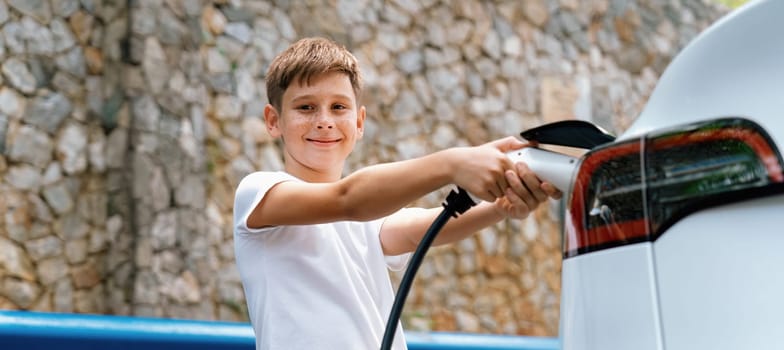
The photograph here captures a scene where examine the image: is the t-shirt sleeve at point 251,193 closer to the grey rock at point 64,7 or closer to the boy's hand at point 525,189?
the boy's hand at point 525,189

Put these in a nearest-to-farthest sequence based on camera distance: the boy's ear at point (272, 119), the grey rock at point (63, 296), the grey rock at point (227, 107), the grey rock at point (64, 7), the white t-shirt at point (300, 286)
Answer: the white t-shirt at point (300, 286) < the boy's ear at point (272, 119) < the grey rock at point (63, 296) < the grey rock at point (64, 7) < the grey rock at point (227, 107)

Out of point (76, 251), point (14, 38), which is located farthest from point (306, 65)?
point (76, 251)

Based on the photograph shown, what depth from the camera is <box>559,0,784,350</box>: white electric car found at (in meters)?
0.95

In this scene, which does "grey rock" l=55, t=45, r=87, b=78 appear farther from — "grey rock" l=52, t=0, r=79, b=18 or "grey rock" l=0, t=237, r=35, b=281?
"grey rock" l=0, t=237, r=35, b=281

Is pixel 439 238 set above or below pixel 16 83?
below

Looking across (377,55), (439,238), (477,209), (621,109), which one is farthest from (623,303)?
(621,109)

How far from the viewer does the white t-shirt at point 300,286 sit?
163 centimetres

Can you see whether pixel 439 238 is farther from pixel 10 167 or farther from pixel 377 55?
pixel 377 55

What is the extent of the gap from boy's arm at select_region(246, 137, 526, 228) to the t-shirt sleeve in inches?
0.4

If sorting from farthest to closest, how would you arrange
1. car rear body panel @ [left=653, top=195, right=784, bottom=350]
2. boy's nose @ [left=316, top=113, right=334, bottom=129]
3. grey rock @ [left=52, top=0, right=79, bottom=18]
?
1. grey rock @ [left=52, top=0, right=79, bottom=18]
2. boy's nose @ [left=316, top=113, right=334, bottom=129]
3. car rear body panel @ [left=653, top=195, right=784, bottom=350]

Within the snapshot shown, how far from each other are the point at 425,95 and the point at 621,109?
2377mm

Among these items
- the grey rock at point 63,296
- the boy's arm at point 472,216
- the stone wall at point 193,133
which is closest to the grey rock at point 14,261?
the stone wall at point 193,133

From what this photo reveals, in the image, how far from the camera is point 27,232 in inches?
220

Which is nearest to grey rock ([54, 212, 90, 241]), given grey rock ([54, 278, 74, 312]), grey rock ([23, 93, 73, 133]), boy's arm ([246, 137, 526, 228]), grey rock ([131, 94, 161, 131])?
grey rock ([54, 278, 74, 312])
